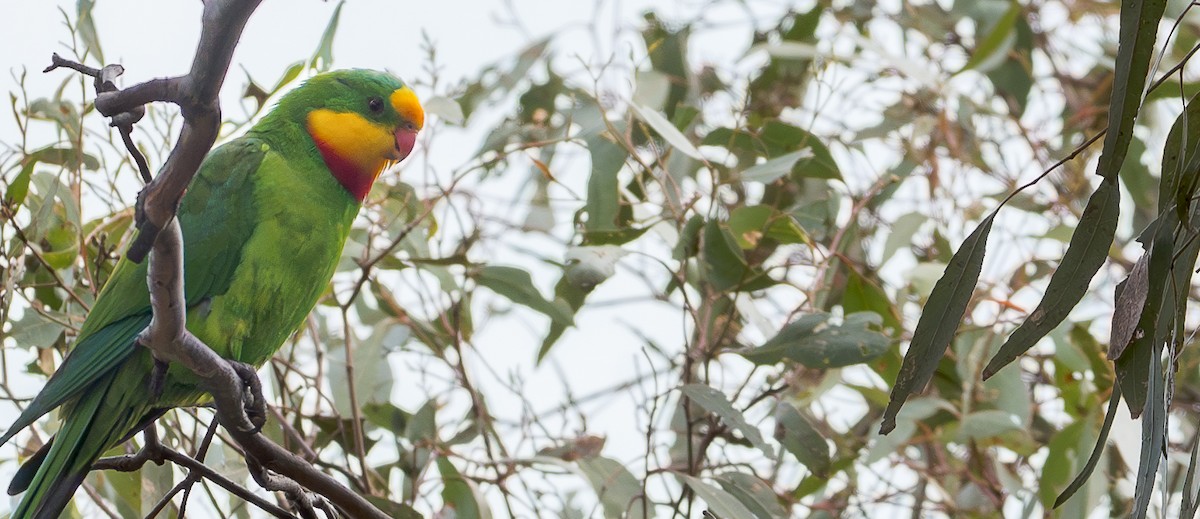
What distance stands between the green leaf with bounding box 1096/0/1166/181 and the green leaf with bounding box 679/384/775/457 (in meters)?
0.77

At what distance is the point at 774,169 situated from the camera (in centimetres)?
189

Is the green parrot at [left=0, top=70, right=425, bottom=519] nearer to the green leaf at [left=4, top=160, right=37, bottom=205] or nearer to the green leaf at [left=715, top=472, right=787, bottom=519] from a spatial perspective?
the green leaf at [left=4, top=160, right=37, bottom=205]

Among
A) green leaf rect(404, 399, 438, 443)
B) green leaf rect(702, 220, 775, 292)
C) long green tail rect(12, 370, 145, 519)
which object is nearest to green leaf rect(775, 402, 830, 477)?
green leaf rect(702, 220, 775, 292)

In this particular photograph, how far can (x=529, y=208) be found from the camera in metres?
2.60

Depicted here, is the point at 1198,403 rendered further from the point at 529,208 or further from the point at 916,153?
the point at 529,208

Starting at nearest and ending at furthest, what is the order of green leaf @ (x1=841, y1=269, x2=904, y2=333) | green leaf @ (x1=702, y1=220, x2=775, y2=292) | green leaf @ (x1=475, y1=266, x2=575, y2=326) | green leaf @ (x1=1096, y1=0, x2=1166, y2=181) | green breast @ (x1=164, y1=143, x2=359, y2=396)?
1. green leaf @ (x1=1096, y1=0, x2=1166, y2=181)
2. green breast @ (x1=164, y1=143, x2=359, y2=396)
3. green leaf @ (x1=702, y1=220, x2=775, y2=292)
4. green leaf @ (x1=475, y1=266, x2=575, y2=326)
5. green leaf @ (x1=841, y1=269, x2=904, y2=333)

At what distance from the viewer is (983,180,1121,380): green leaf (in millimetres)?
1062

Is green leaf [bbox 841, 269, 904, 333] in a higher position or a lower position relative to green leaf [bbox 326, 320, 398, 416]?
higher

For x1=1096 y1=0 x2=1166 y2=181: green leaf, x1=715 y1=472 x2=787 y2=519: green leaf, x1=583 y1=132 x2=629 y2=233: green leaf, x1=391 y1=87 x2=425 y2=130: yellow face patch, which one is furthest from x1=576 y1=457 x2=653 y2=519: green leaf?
x1=1096 y1=0 x2=1166 y2=181: green leaf

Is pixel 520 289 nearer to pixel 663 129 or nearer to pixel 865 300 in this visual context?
pixel 663 129

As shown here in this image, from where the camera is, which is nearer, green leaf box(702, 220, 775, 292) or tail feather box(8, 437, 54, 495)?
tail feather box(8, 437, 54, 495)

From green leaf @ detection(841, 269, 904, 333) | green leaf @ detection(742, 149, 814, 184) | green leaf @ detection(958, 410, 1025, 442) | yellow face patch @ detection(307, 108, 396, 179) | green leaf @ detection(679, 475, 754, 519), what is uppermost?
green leaf @ detection(841, 269, 904, 333)

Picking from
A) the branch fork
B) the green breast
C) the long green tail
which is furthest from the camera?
the green breast

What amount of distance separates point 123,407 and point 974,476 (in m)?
1.68
